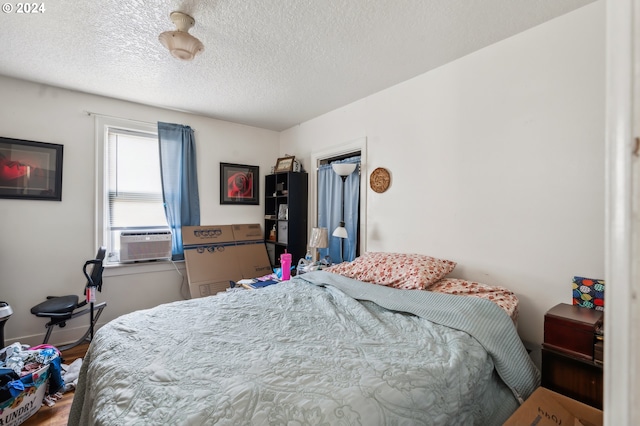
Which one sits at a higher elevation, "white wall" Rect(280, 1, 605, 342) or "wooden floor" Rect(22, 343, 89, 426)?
"white wall" Rect(280, 1, 605, 342)

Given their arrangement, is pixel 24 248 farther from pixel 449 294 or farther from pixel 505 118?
pixel 505 118

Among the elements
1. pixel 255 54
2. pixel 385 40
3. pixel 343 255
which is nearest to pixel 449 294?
pixel 343 255

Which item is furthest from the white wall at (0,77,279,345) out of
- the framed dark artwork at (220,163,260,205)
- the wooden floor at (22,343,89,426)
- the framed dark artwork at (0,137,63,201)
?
the wooden floor at (22,343,89,426)

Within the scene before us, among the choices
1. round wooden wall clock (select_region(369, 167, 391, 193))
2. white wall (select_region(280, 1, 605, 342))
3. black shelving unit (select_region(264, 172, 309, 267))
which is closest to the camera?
white wall (select_region(280, 1, 605, 342))

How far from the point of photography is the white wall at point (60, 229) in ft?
9.01

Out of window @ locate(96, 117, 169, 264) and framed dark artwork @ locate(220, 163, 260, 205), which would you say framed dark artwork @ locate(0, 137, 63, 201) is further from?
framed dark artwork @ locate(220, 163, 260, 205)

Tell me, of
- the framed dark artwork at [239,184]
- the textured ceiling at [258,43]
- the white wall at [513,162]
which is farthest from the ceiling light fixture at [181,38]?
the framed dark artwork at [239,184]

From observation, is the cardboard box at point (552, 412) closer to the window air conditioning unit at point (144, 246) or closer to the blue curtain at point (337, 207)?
the blue curtain at point (337, 207)

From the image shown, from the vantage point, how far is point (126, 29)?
1.96 metres

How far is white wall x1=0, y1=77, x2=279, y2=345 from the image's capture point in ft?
9.01

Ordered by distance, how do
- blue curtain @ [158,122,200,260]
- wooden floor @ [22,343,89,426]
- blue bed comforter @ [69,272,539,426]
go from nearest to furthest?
blue bed comforter @ [69,272,539,426], wooden floor @ [22,343,89,426], blue curtain @ [158,122,200,260]

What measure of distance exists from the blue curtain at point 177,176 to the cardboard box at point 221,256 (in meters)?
0.12

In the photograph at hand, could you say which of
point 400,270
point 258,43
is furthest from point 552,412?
point 258,43

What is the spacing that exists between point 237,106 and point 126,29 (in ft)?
4.78
